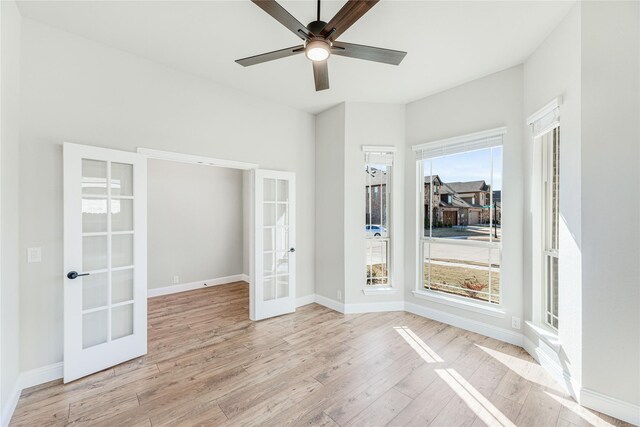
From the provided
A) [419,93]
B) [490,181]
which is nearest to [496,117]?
[490,181]

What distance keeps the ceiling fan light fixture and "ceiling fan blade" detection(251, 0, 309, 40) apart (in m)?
0.08

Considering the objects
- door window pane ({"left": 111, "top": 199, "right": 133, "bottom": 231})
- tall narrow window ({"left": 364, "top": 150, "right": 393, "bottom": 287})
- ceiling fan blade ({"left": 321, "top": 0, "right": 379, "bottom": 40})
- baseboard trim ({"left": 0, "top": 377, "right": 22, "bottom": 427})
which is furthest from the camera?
tall narrow window ({"left": 364, "top": 150, "right": 393, "bottom": 287})

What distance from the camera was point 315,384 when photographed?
2379 mm

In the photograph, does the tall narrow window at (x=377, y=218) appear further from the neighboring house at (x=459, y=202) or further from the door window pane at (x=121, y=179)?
the door window pane at (x=121, y=179)

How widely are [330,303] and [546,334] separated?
2.64 metres

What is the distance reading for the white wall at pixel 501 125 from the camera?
3076mm

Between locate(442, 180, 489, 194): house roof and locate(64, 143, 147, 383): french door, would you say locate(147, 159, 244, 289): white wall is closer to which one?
locate(64, 143, 147, 383): french door

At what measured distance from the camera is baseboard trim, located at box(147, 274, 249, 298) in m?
4.86

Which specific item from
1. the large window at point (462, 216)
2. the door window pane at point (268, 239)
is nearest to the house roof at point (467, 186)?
the large window at point (462, 216)

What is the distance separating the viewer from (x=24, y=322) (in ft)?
7.52

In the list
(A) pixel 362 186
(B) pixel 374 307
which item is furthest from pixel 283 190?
(B) pixel 374 307

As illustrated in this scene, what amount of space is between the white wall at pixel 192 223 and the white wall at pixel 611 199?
5.56 meters

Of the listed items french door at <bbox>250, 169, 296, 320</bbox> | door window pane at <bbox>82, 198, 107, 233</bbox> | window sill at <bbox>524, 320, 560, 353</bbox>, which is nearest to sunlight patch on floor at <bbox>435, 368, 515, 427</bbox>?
window sill at <bbox>524, 320, 560, 353</bbox>

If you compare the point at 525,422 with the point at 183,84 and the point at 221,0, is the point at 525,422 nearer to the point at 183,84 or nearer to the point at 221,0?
the point at 221,0
